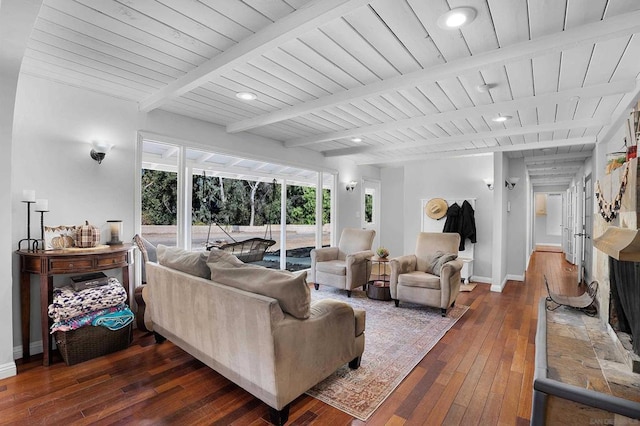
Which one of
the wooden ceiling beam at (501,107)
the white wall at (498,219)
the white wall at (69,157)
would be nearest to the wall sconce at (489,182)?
the white wall at (498,219)

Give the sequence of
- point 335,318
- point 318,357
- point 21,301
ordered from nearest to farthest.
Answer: point 318,357 < point 335,318 < point 21,301

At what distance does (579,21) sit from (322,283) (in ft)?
13.6

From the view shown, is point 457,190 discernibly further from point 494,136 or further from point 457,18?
point 457,18

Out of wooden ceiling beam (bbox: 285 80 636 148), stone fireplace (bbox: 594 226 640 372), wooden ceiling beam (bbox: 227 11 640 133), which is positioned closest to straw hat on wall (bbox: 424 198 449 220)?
wooden ceiling beam (bbox: 285 80 636 148)

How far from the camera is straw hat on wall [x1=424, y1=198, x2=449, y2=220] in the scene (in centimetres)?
619

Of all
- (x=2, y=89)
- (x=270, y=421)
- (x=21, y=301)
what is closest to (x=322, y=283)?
(x=270, y=421)

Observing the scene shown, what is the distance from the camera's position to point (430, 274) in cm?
428

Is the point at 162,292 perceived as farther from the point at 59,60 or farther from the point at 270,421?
the point at 59,60

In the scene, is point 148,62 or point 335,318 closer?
point 335,318

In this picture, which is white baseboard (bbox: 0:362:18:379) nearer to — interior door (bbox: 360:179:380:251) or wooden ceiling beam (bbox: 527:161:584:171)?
interior door (bbox: 360:179:380:251)

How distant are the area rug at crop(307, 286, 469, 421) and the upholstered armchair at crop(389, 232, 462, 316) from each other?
19 cm

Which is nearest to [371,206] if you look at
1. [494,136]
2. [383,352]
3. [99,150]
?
[494,136]

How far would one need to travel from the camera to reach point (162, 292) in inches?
112

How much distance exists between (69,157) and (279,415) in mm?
3000
